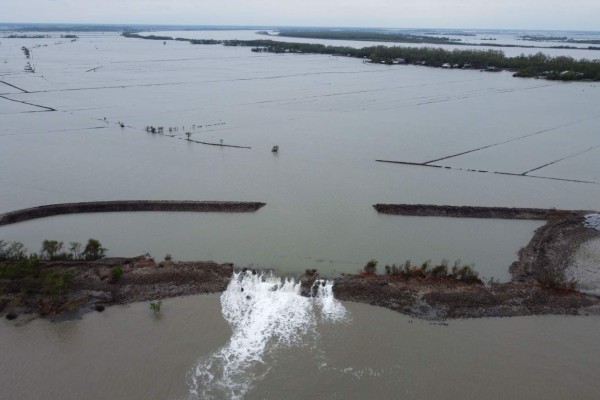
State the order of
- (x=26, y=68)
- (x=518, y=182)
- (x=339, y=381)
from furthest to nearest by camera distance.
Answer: (x=26, y=68), (x=518, y=182), (x=339, y=381)

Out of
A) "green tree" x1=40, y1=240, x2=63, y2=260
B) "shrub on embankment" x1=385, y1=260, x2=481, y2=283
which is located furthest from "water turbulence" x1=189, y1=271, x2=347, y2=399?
"green tree" x1=40, y1=240, x2=63, y2=260

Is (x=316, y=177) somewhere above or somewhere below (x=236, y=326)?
above

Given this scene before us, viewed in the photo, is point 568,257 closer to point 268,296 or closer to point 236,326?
point 268,296

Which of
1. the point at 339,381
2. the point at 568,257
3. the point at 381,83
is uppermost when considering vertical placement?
the point at 381,83

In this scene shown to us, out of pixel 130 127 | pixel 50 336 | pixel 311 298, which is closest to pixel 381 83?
pixel 130 127

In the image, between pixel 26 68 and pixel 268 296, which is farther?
pixel 26 68

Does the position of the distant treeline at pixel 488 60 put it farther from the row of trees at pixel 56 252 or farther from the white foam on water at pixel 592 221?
the row of trees at pixel 56 252

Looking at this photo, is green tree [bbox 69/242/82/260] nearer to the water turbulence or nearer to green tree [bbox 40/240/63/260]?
green tree [bbox 40/240/63/260]
